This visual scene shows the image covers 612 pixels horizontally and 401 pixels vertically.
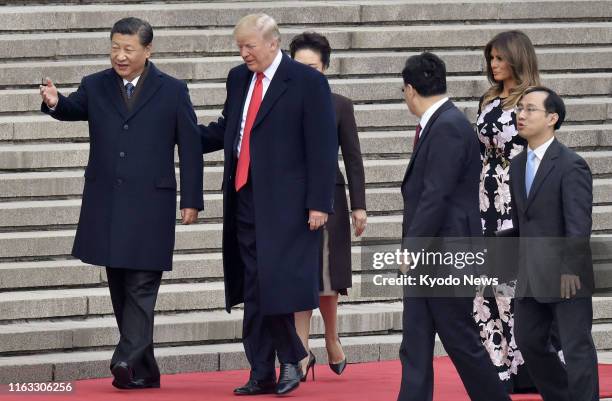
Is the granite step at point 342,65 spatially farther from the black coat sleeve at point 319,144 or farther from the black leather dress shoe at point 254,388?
the black leather dress shoe at point 254,388

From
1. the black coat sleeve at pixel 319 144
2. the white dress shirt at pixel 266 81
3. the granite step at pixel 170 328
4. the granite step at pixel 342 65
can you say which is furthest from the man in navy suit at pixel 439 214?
the granite step at pixel 342 65

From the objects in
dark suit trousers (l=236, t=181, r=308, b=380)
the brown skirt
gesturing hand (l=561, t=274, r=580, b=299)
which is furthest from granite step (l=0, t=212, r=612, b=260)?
gesturing hand (l=561, t=274, r=580, b=299)

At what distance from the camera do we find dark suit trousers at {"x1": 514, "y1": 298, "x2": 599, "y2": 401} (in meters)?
7.74

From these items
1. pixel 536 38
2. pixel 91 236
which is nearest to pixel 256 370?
pixel 91 236

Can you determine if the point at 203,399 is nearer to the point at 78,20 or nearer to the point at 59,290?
the point at 59,290

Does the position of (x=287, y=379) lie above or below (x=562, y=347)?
below

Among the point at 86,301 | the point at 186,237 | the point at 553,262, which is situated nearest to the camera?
the point at 553,262

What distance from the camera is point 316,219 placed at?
27.9ft

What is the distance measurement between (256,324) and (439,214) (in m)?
1.51

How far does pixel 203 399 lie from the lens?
Answer: 8430 mm


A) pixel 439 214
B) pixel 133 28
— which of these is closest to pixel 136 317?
pixel 133 28

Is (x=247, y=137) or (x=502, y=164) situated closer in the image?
(x=247, y=137)

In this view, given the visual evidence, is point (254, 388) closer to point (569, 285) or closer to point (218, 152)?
point (569, 285)

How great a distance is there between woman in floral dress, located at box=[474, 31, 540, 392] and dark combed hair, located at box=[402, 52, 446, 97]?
1368 mm
